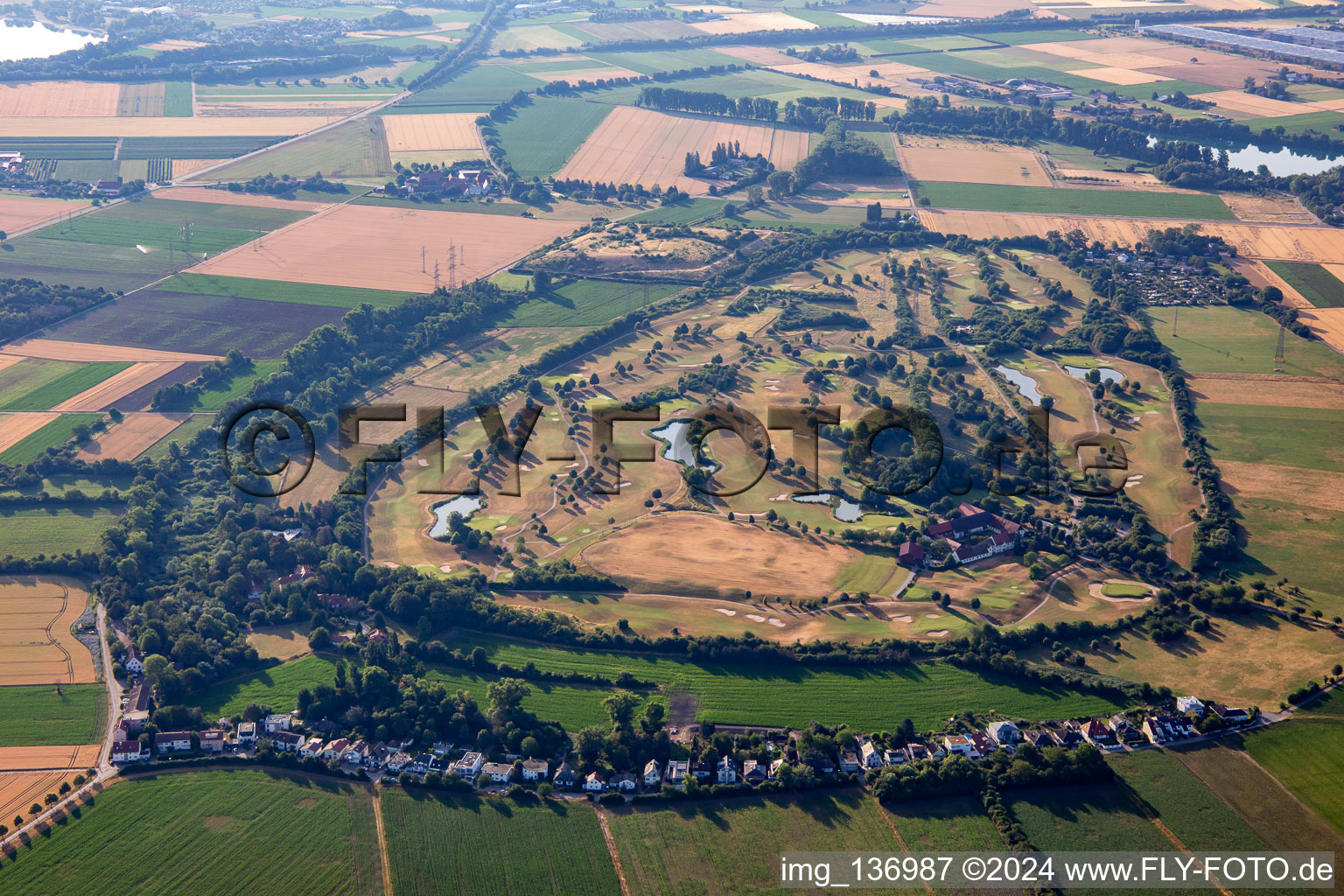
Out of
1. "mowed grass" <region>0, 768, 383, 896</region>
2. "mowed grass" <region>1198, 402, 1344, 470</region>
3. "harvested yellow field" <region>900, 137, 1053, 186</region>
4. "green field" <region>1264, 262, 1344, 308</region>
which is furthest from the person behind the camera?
"harvested yellow field" <region>900, 137, 1053, 186</region>

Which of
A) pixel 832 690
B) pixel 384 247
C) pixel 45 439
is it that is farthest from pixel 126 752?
pixel 384 247

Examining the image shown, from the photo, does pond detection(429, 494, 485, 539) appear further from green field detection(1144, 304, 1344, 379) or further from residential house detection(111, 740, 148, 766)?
green field detection(1144, 304, 1344, 379)

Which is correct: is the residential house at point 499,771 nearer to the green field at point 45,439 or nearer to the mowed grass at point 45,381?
the green field at point 45,439

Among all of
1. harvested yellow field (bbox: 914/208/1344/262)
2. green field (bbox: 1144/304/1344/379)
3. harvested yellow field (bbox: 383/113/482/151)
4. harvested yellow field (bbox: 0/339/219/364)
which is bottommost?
harvested yellow field (bbox: 0/339/219/364)

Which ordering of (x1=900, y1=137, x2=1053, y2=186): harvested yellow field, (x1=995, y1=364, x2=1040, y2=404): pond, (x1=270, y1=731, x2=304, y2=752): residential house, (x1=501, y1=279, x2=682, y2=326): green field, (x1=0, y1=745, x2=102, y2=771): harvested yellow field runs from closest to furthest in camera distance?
(x1=0, y1=745, x2=102, y2=771): harvested yellow field, (x1=270, y1=731, x2=304, y2=752): residential house, (x1=995, y1=364, x2=1040, y2=404): pond, (x1=501, y1=279, x2=682, y2=326): green field, (x1=900, y1=137, x2=1053, y2=186): harvested yellow field

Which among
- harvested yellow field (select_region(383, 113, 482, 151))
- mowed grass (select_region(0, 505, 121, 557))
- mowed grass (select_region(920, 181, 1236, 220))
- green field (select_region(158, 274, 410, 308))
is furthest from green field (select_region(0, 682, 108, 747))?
harvested yellow field (select_region(383, 113, 482, 151))

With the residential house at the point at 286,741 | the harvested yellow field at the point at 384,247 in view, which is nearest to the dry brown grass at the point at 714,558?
the residential house at the point at 286,741

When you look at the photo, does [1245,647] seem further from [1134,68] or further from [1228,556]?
[1134,68]
